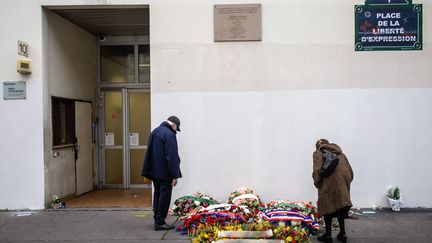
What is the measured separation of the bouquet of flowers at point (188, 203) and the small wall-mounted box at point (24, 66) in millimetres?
3680

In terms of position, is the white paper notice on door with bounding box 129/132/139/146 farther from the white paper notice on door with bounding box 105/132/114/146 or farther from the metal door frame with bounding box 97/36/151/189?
the white paper notice on door with bounding box 105/132/114/146

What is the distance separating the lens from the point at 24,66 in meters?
8.27

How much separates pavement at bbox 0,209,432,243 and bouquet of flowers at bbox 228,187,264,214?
43.0 inches

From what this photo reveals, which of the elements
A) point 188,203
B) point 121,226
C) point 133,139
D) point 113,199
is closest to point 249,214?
point 188,203

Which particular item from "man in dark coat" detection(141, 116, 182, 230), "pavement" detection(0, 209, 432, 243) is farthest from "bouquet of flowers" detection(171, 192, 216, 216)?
"man in dark coat" detection(141, 116, 182, 230)

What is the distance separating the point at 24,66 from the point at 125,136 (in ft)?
10.3

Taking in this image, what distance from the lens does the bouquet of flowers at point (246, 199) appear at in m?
7.62

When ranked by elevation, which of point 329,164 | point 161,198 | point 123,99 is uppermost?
point 123,99

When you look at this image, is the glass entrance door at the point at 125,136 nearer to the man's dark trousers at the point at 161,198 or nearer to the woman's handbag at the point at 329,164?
the man's dark trousers at the point at 161,198

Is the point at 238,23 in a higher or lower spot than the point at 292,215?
higher

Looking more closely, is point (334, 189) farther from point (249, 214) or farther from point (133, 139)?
point (133, 139)

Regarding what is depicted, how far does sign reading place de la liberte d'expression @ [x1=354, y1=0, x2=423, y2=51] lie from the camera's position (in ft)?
27.2

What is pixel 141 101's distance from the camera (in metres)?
10.8

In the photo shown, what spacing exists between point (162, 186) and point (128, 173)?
4119 millimetres
